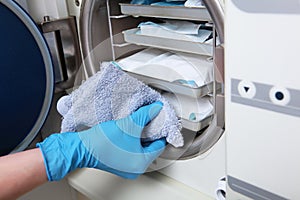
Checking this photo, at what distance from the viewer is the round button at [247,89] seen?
546 millimetres

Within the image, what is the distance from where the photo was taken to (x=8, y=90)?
3.86 feet

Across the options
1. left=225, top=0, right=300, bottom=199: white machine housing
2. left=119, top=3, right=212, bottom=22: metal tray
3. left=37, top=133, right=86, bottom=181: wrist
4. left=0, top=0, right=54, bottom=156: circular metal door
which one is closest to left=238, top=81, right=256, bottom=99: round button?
left=225, top=0, right=300, bottom=199: white machine housing

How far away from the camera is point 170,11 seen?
0.97 metres

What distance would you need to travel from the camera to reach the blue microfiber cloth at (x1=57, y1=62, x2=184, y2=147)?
3.49ft

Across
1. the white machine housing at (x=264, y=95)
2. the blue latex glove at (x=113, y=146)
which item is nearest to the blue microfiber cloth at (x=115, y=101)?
the blue latex glove at (x=113, y=146)

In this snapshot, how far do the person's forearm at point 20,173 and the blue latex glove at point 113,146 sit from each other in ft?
0.14

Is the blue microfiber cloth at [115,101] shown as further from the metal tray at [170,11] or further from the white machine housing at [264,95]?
the white machine housing at [264,95]

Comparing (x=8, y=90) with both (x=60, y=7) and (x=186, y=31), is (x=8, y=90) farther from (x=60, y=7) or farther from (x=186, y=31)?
(x=186, y=31)

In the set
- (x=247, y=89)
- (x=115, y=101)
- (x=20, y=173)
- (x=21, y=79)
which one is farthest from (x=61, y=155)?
(x=247, y=89)

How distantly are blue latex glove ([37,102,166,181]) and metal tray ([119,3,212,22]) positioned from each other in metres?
0.27

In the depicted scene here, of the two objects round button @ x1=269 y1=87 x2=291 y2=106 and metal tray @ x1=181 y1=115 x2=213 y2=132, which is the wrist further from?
round button @ x1=269 y1=87 x2=291 y2=106

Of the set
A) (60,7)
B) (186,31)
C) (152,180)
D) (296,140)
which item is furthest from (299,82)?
(60,7)

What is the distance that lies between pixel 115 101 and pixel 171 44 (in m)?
0.25

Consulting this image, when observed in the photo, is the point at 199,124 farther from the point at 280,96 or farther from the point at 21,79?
the point at 21,79
